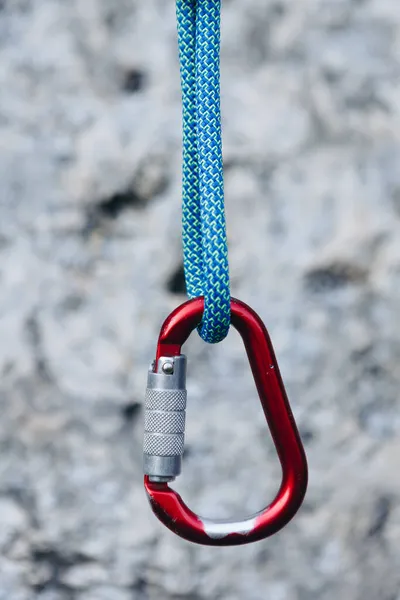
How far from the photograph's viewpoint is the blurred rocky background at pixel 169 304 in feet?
3.47

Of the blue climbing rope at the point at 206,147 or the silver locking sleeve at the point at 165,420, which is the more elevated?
the blue climbing rope at the point at 206,147

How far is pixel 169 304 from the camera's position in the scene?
105 cm

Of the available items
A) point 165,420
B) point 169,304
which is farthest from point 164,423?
point 169,304

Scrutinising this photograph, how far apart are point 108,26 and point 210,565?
0.77 m

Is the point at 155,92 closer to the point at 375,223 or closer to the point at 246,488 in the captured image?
the point at 375,223

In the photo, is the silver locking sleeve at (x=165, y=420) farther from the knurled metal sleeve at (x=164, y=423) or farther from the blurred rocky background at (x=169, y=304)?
the blurred rocky background at (x=169, y=304)

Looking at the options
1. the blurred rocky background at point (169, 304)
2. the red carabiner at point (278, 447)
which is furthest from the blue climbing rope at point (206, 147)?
the blurred rocky background at point (169, 304)

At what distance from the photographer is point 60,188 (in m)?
1.06

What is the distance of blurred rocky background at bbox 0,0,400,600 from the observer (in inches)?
41.6

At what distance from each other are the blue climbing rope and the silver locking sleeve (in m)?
0.03

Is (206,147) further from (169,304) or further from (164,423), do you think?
(169,304)

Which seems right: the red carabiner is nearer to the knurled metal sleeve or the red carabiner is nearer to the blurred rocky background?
the knurled metal sleeve

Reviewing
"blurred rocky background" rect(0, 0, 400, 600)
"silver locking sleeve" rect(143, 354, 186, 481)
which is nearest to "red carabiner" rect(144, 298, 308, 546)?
"silver locking sleeve" rect(143, 354, 186, 481)

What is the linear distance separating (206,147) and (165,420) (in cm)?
18
